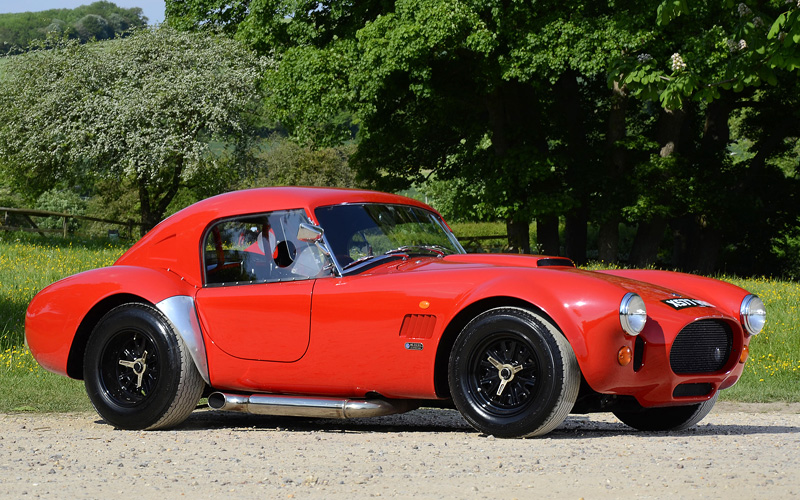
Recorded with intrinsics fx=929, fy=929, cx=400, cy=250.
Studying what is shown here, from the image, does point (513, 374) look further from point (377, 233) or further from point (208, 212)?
point (208, 212)

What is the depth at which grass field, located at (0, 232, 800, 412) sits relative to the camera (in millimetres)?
8875

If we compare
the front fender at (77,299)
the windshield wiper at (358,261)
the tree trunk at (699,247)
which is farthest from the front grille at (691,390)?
the tree trunk at (699,247)

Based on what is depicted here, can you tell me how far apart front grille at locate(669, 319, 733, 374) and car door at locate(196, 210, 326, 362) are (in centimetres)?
235

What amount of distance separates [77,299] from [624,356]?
414 centimetres

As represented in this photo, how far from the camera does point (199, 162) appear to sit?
28.2m

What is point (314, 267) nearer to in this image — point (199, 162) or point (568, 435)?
point (568, 435)

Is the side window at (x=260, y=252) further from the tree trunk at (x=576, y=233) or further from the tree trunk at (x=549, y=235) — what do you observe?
the tree trunk at (x=576, y=233)

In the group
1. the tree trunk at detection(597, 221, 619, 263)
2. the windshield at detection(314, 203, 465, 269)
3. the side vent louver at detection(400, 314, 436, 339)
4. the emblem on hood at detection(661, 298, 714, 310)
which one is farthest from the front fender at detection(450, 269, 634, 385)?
the tree trunk at detection(597, 221, 619, 263)

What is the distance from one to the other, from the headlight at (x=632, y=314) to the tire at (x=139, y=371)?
9.97 ft

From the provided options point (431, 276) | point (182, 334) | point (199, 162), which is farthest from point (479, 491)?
point (199, 162)

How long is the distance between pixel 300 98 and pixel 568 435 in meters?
18.3

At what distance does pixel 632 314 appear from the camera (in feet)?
17.3

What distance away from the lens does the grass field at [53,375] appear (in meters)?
8.88

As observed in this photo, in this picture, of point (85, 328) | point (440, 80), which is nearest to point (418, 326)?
point (85, 328)
